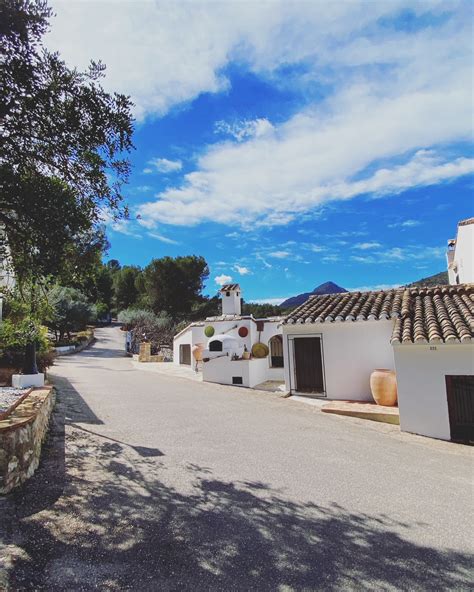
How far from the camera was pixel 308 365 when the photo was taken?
15578 mm

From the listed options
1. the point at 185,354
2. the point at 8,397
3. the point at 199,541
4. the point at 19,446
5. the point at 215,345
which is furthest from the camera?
the point at 185,354

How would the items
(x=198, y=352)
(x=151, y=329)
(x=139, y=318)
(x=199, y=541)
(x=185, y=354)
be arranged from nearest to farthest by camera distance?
(x=199, y=541), (x=198, y=352), (x=185, y=354), (x=151, y=329), (x=139, y=318)

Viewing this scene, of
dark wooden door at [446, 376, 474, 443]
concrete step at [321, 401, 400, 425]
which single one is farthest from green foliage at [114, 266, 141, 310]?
dark wooden door at [446, 376, 474, 443]

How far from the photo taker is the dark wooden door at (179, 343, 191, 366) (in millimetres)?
28703

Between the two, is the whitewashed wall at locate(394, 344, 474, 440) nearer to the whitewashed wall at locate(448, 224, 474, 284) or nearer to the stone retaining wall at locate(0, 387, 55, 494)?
the whitewashed wall at locate(448, 224, 474, 284)

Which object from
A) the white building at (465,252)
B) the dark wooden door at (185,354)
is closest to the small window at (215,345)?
the dark wooden door at (185,354)

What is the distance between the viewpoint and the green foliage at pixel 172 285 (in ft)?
152

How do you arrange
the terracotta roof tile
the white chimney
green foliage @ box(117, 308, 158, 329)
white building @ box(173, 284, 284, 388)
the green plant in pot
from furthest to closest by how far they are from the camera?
1. green foliage @ box(117, 308, 158, 329)
2. the white chimney
3. white building @ box(173, 284, 284, 388)
4. the green plant in pot
5. the terracotta roof tile

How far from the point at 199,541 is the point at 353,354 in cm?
1113

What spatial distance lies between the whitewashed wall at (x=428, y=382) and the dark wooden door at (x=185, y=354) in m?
19.8

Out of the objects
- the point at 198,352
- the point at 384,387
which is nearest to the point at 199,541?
the point at 384,387

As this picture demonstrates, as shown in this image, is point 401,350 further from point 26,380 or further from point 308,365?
point 26,380

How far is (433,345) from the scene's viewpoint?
10695 millimetres

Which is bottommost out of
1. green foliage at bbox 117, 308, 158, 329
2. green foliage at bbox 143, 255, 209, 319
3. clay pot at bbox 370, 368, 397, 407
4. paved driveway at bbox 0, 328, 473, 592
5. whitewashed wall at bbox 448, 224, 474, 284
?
paved driveway at bbox 0, 328, 473, 592
